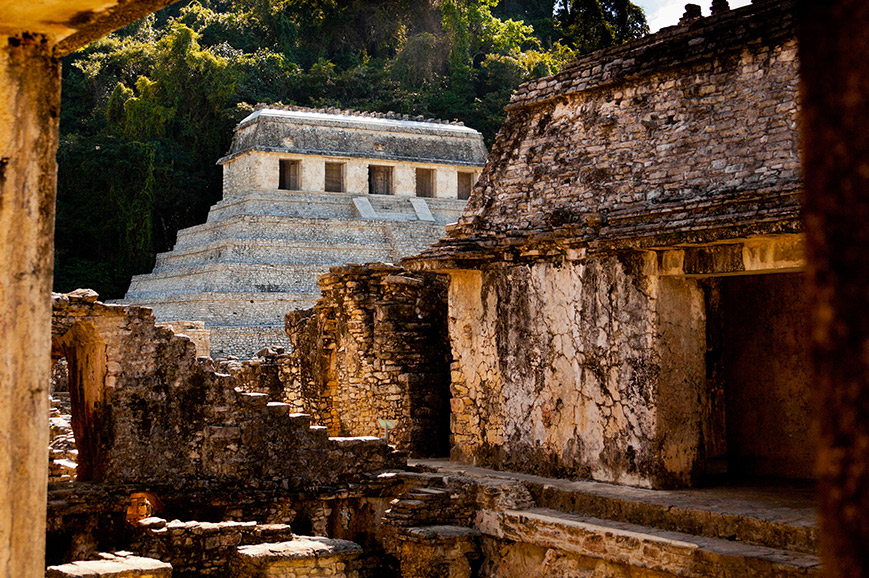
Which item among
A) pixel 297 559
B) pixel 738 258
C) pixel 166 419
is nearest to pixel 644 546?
pixel 738 258

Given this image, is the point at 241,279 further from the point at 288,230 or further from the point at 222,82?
the point at 222,82

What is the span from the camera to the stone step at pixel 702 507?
7.08 m

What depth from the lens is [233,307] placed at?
24.7 metres

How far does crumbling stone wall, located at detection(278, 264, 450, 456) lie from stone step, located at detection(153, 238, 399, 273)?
13564 millimetres

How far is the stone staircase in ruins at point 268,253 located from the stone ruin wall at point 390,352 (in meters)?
11.2

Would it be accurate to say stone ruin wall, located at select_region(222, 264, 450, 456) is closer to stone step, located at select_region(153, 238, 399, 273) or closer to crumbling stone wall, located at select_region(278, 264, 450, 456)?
crumbling stone wall, located at select_region(278, 264, 450, 456)

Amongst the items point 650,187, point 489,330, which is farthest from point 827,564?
point 489,330

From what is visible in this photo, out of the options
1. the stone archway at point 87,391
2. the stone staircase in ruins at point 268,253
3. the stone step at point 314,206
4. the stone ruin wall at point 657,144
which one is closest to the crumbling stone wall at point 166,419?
the stone archway at point 87,391

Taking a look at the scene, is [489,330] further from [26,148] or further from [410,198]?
[410,198]

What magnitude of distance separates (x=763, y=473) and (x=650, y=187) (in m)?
3.23

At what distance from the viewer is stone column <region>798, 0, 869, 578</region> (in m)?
1.10

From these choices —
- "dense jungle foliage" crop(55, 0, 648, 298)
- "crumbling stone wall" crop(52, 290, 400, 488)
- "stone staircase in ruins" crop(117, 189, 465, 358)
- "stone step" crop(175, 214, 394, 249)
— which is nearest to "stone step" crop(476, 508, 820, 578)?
"crumbling stone wall" crop(52, 290, 400, 488)

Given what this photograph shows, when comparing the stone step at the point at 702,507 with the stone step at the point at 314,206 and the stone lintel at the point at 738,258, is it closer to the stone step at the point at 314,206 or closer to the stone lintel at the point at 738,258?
the stone lintel at the point at 738,258

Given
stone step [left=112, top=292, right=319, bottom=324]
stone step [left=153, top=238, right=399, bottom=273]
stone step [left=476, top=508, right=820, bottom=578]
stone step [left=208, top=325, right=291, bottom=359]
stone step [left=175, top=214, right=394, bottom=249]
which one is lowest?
stone step [left=476, top=508, right=820, bottom=578]
